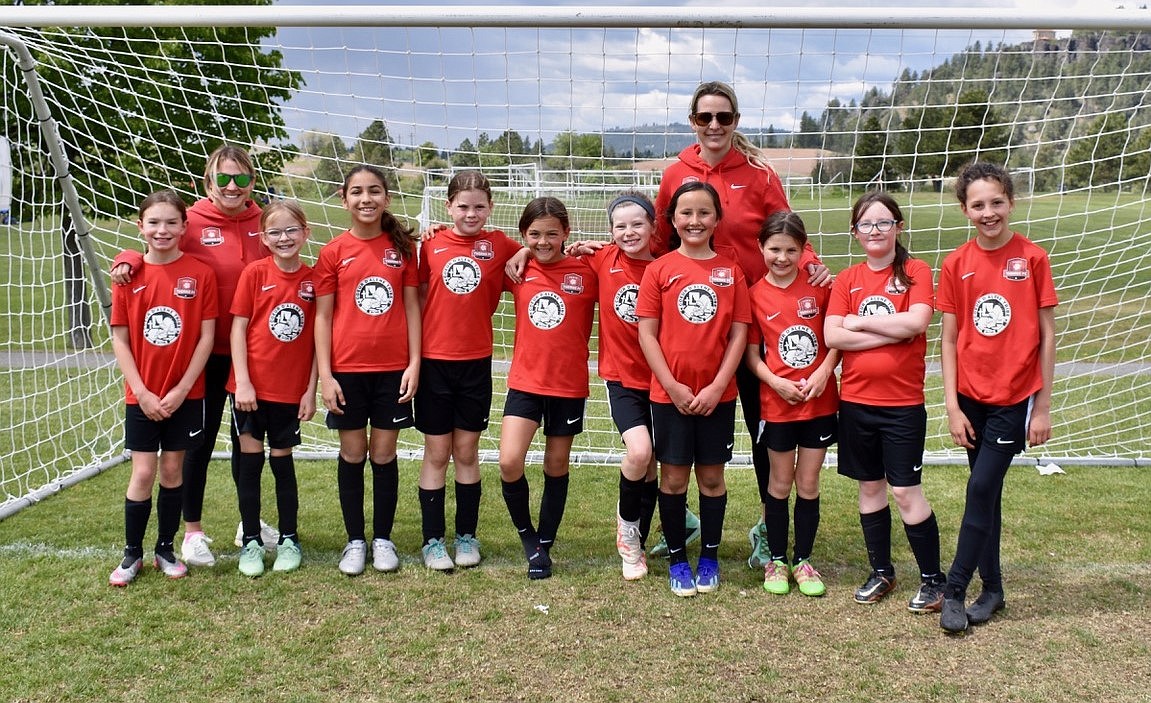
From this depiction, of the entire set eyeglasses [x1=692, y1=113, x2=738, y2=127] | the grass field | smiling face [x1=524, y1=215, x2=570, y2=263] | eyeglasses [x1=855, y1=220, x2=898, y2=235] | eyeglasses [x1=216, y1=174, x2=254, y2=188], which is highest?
eyeglasses [x1=692, y1=113, x2=738, y2=127]

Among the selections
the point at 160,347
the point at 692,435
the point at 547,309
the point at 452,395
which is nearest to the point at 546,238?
the point at 547,309

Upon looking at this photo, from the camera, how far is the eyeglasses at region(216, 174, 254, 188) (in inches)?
156

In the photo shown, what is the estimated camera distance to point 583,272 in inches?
157

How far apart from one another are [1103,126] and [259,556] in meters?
5.28

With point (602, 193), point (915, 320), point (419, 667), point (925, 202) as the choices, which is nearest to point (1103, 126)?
point (925, 202)

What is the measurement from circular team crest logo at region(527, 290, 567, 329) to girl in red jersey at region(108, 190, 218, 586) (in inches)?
54.3

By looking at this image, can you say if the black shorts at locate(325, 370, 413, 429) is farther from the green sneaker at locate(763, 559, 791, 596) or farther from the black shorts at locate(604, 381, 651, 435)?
the green sneaker at locate(763, 559, 791, 596)

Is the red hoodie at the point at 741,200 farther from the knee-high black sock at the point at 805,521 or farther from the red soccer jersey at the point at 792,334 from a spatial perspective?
the knee-high black sock at the point at 805,521

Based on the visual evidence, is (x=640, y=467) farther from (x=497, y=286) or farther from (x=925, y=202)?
(x=925, y=202)

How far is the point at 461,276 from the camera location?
3957 mm

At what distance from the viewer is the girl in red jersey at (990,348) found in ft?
11.1

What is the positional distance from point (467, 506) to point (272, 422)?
0.95 m

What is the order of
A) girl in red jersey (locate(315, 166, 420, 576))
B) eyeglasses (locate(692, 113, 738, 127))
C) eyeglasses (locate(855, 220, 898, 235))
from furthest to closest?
girl in red jersey (locate(315, 166, 420, 576)), eyeglasses (locate(692, 113, 738, 127)), eyeglasses (locate(855, 220, 898, 235))

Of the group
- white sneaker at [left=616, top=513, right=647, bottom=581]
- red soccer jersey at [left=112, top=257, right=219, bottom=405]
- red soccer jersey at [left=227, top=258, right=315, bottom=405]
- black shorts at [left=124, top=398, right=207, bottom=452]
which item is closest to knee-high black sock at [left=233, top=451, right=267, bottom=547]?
black shorts at [left=124, top=398, right=207, bottom=452]
